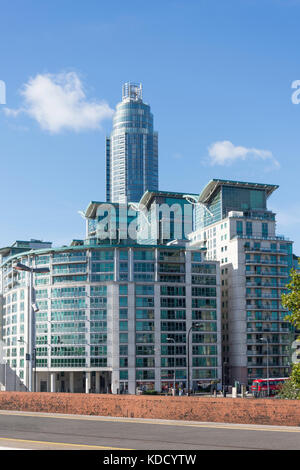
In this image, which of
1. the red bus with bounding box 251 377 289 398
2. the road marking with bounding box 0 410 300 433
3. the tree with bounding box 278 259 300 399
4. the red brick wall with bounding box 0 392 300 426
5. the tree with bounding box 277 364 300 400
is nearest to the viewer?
the road marking with bounding box 0 410 300 433

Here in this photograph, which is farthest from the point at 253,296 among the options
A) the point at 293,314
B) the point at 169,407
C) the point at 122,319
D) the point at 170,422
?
the point at 170,422

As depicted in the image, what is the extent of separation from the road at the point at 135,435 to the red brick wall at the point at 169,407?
1009 millimetres

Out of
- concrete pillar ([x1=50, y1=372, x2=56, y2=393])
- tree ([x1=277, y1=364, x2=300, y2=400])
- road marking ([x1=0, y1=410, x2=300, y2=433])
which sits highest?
tree ([x1=277, y1=364, x2=300, y2=400])

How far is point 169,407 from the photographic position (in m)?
43.1

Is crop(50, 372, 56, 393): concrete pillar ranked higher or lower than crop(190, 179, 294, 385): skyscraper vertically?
lower

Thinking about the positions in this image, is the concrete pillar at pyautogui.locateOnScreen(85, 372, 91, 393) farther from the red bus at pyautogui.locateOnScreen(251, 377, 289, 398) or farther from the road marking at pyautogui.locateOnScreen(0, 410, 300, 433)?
the road marking at pyautogui.locateOnScreen(0, 410, 300, 433)

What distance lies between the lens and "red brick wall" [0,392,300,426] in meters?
39.3

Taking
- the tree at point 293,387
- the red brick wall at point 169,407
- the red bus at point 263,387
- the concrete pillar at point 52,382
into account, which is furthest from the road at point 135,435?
the concrete pillar at point 52,382

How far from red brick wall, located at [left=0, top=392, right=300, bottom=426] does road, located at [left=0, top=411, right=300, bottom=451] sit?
101 cm

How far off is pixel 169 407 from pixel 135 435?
8736 mm

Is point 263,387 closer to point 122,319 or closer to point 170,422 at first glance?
point 122,319

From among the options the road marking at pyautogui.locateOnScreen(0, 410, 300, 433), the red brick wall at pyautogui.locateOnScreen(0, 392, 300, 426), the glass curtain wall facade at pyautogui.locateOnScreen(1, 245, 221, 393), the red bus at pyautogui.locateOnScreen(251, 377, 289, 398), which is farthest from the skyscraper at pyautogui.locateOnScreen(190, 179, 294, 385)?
the road marking at pyautogui.locateOnScreen(0, 410, 300, 433)

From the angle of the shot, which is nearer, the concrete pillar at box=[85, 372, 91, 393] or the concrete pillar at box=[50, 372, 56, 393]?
the concrete pillar at box=[85, 372, 91, 393]
